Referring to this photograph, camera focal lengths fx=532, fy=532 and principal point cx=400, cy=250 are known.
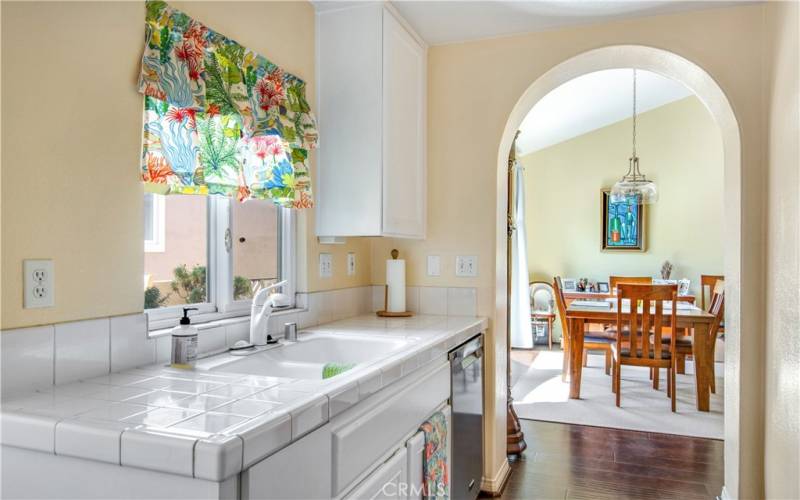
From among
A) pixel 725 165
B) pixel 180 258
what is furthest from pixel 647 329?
pixel 180 258

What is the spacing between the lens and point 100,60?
137cm

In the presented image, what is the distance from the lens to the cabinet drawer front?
4.12 feet

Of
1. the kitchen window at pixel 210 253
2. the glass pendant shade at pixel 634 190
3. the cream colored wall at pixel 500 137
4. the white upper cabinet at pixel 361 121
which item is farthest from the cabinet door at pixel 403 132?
the glass pendant shade at pixel 634 190

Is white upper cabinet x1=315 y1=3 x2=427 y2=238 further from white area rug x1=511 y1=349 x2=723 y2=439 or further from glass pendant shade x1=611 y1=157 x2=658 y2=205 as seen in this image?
glass pendant shade x1=611 y1=157 x2=658 y2=205

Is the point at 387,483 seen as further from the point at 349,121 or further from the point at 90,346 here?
the point at 349,121

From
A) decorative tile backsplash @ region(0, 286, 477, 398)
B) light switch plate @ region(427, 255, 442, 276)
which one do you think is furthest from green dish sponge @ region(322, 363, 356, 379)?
light switch plate @ region(427, 255, 442, 276)

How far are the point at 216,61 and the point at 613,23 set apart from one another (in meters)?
1.81

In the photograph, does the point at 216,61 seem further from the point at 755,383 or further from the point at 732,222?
the point at 755,383

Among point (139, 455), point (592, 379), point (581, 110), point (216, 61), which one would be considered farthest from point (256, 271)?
point (581, 110)

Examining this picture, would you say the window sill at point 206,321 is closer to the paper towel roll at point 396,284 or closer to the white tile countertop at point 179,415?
the white tile countertop at point 179,415

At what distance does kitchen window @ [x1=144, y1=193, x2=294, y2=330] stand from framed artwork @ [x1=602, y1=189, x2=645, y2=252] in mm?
5333

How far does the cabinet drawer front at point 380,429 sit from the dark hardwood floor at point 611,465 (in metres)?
1.18

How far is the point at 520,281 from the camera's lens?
651 cm

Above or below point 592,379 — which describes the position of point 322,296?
above
